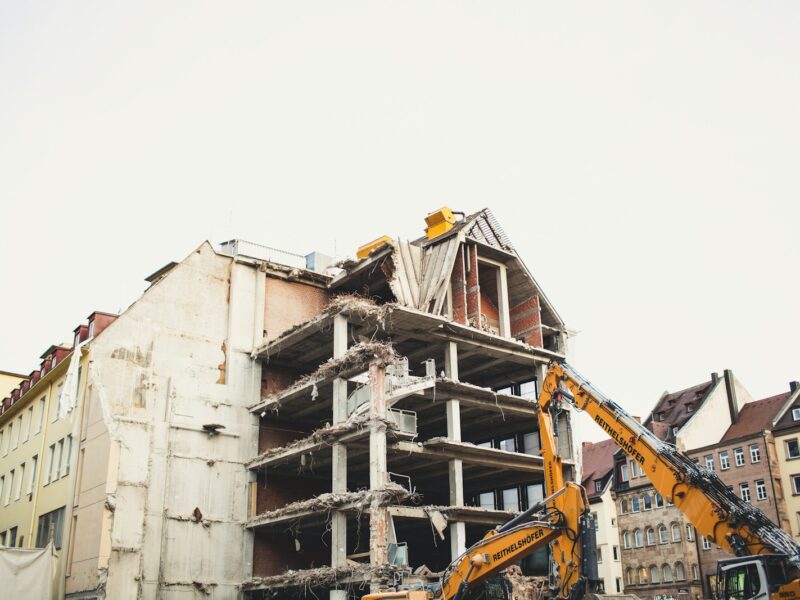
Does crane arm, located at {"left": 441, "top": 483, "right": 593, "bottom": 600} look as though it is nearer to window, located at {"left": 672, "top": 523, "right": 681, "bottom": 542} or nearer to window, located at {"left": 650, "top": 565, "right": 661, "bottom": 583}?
window, located at {"left": 672, "top": 523, "right": 681, "bottom": 542}

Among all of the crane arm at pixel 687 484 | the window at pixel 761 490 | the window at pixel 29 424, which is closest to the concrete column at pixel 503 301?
the crane arm at pixel 687 484

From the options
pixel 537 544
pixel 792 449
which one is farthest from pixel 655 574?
pixel 537 544

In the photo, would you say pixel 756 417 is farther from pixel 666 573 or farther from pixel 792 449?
pixel 666 573

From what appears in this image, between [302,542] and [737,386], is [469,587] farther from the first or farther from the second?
[737,386]

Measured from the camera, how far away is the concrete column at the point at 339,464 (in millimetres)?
30984

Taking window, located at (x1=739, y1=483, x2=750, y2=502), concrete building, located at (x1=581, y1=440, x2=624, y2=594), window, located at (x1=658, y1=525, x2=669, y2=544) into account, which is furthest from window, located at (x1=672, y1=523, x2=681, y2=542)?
concrete building, located at (x1=581, y1=440, x2=624, y2=594)

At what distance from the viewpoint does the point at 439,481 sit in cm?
4125

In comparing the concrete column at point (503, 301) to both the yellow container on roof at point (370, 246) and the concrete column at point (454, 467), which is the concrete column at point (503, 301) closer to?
the concrete column at point (454, 467)

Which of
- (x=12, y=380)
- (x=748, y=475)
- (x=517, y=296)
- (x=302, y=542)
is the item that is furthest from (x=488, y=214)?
(x=12, y=380)

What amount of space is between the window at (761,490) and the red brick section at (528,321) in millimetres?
25620

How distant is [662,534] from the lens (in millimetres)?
63625

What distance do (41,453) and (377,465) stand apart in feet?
67.7

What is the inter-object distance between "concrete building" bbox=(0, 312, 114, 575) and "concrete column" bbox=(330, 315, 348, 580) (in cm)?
1200

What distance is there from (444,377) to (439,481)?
29.5 feet
